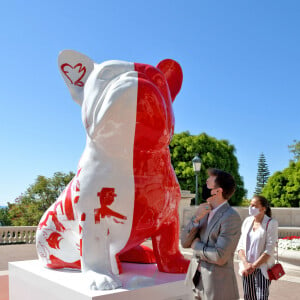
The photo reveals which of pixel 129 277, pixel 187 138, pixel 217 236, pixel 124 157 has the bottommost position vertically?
pixel 129 277

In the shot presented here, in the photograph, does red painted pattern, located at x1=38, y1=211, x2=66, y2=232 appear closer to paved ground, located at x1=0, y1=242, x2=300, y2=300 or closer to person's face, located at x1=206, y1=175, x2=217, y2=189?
person's face, located at x1=206, y1=175, x2=217, y2=189

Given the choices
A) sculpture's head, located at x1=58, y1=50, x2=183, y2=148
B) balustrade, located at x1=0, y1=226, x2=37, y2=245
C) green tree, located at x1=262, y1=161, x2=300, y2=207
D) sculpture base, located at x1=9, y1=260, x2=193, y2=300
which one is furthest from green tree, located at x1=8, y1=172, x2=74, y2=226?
sculpture's head, located at x1=58, y1=50, x2=183, y2=148

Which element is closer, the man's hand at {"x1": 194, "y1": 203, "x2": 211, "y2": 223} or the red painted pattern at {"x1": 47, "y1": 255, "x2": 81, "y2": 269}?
the man's hand at {"x1": 194, "y1": 203, "x2": 211, "y2": 223}

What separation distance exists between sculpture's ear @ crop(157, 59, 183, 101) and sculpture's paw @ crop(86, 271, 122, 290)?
67.0 inches

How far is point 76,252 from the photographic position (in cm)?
332

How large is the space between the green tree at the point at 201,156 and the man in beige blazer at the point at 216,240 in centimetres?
2207

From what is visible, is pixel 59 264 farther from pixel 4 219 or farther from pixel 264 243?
pixel 4 219

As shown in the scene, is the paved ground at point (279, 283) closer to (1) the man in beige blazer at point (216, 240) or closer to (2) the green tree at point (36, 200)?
(1) the man in beige blazer at point (216, 240)

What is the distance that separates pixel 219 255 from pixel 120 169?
1.07 m

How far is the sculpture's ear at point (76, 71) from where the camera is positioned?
3.31 metres

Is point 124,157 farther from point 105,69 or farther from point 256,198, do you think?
point 256,198

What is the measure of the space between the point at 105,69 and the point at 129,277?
1.78m

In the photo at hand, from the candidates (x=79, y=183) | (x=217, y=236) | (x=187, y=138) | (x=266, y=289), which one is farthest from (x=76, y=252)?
(x=187, y=138)

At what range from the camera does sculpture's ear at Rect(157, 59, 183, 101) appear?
3359mm
